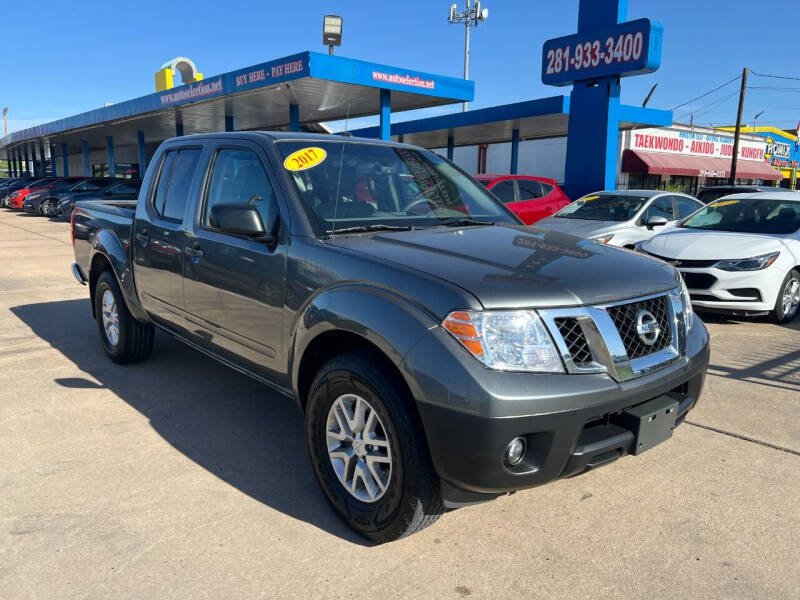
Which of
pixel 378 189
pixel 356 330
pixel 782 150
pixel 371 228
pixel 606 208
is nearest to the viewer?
pixel 356 330

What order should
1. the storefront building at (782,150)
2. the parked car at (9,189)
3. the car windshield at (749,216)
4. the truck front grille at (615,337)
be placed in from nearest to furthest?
the truck front grille at (615,337)
the car windshield at (749,216)
the parked car at (9,189)
the storefront building at (782,150)

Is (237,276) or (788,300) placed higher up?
(237,276)

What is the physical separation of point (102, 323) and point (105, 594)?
3521 millimetres

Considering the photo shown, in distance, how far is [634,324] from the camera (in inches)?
106

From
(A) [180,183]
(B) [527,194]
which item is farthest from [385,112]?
(A) [180,183]

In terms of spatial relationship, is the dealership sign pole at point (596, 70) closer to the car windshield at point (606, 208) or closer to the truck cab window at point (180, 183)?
the car windshield at point (606, 208)

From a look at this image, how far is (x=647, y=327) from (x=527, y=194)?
1017cm

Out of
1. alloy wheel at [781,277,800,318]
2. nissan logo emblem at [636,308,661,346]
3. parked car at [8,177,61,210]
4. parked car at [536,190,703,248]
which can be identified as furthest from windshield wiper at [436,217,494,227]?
parked car at [8,177,61,210]

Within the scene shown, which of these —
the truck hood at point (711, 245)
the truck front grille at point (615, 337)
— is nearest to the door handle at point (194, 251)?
the truck front grille at point (615, 337)

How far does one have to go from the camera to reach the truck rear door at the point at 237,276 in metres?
3.29

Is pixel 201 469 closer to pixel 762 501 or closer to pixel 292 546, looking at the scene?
pixel 292 546

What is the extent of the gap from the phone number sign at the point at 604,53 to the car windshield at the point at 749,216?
20.3 ft

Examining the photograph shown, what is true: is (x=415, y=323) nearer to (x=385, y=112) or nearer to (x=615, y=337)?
(x=615, y=337)

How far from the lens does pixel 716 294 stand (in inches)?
273
